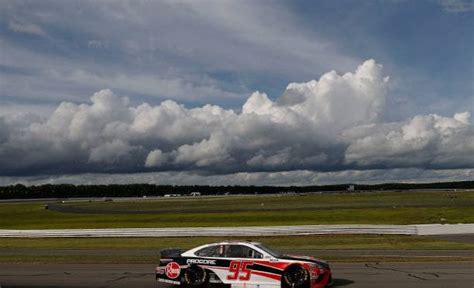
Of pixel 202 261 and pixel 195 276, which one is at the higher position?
pixel 202 261

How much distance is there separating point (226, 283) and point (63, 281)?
5.28 m

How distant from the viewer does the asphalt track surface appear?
14477 mm

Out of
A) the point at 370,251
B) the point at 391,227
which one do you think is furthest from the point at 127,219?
the point at 370,251

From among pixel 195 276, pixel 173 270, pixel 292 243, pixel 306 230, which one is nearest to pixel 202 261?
pixel 195 276

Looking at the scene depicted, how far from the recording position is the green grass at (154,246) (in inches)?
893

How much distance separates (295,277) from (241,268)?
1.54 metres

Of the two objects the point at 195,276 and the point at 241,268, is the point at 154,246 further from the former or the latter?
the point at 241,268

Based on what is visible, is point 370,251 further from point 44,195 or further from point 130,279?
point 44,195

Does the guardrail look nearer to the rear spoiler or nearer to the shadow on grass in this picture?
the shadow on grass

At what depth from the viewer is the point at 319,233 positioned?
32.1 metres

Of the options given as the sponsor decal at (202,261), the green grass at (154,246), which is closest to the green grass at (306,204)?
the green grass at (154,246)

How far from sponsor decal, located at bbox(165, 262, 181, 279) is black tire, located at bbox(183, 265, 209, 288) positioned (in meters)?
0.21

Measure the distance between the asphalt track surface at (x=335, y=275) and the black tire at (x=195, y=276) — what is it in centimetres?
83

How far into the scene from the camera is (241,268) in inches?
564
